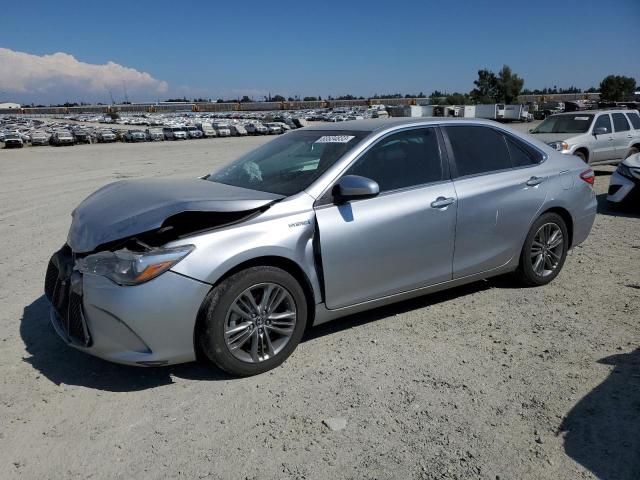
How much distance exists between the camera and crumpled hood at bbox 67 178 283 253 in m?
3.35

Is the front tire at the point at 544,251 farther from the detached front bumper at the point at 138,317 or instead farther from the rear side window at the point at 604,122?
the rear side window at the point at 604,122

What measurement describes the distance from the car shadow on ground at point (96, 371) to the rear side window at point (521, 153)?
10.7 feet

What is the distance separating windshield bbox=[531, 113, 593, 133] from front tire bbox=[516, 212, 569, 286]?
8.83 m

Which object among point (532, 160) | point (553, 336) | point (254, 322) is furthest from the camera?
point (532, 160)

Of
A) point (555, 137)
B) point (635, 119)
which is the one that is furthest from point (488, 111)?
point (555, 137)

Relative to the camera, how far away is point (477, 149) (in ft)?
15.1

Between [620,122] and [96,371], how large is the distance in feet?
45.0

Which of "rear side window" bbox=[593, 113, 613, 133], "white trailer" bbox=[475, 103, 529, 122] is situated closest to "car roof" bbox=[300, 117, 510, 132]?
"rear side window" bbox=[593, 113, 613, 133]

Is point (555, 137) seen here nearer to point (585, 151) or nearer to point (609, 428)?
point (585, 151)

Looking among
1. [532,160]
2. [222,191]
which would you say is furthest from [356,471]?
[532,160]

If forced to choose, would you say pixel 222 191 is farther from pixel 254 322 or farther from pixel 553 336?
pixel 553 336

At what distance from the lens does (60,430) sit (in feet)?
9.66

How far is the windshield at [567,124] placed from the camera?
1266cm

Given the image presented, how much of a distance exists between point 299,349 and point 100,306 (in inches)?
58.3
